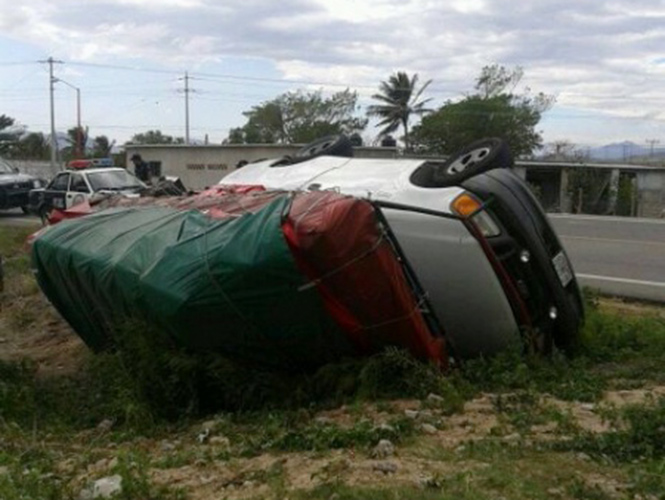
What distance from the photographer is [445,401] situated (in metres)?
4.84

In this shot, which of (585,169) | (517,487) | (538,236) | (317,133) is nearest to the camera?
(517,487)

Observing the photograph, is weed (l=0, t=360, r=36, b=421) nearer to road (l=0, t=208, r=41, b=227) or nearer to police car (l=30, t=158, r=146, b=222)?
police car (l=30, t=158, r=146, b=222)

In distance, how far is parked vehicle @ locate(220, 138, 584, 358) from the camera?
18.1 feet

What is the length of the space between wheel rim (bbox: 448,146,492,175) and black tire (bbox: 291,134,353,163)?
2259 mm

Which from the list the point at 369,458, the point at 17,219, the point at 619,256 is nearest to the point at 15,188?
the point at 17,219

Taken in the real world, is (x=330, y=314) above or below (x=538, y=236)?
below

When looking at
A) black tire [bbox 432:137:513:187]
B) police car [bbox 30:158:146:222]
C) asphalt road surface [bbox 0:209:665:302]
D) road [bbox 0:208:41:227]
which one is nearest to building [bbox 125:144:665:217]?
road [bbox 0:208:41:227]

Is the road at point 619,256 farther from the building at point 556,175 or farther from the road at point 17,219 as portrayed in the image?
the road at point 17,219

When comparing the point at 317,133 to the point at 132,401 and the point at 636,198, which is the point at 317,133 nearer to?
the point at 636,198

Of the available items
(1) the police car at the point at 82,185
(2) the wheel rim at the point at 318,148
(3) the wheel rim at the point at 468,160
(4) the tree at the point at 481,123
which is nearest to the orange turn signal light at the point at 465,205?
(3) the wheel rim at the point at 468,160

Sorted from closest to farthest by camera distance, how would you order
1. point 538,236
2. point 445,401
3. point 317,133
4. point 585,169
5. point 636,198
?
point 445,401
point 538,236
point 636,198
point 585,169
point 317,133

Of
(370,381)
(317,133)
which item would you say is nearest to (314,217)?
(370,381)

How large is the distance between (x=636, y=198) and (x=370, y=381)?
30707 millimetres

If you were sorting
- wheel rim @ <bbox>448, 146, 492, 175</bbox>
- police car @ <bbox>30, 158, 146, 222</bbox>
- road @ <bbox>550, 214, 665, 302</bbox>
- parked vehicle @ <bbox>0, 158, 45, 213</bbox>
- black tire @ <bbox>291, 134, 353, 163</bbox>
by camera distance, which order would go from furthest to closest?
1. parked vehicle @ <bbox>0, 158, 45, 213</bbox>
2. police car @ <bbox>30, 158, 146, 222</bbox>
3. road @ <bbox>550, 214, 665, 302</bbox>
4. black tire @ <bbox>291, 134, 353, 163</bbox>
5. wheel rim @ <bbox>448, 146, 492, 175</bbox>
